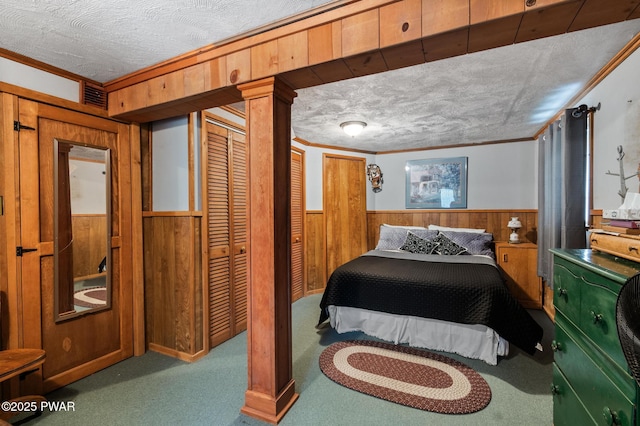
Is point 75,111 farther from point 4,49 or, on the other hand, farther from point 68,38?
point 68,38

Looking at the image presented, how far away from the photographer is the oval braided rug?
1866mm

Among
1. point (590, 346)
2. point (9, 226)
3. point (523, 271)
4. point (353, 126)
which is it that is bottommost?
point (523, 271)

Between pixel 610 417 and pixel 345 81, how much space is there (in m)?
2.31

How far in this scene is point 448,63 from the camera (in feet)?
6.49

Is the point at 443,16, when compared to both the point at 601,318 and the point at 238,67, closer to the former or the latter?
the point at 238,67

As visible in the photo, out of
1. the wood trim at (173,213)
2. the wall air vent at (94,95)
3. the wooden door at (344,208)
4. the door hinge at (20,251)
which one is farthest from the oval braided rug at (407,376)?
the wall air vent at (94,95)

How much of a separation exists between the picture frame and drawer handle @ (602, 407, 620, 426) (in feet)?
12.0

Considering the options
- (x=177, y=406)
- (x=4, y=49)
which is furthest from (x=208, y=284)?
(x=4, y=49)

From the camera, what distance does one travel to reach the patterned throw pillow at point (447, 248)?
3629 millimetres

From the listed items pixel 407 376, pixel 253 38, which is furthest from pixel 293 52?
pixel 407 376

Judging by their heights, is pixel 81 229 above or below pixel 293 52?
below

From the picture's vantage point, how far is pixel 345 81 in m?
2.25

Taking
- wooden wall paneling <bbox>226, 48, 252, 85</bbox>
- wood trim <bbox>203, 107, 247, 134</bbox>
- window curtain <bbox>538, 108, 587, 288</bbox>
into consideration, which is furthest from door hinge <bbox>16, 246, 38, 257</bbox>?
window curtain <bbox>538, 108, 587, 288</bbox>

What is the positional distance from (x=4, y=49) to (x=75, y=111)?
0.46 m
